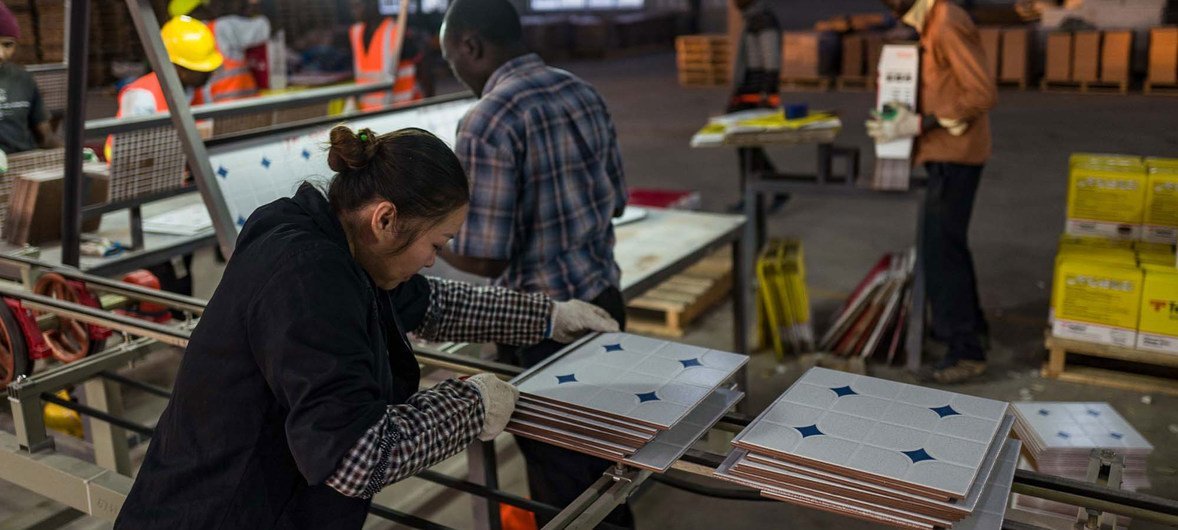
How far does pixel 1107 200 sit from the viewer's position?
185 inches

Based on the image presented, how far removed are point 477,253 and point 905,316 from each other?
303 centimetres

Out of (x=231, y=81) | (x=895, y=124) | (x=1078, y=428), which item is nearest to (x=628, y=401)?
(x=1078, y=428)

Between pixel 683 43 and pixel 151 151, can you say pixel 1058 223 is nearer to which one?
pixel 151 151

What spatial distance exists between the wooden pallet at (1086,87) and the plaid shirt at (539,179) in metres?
11.3

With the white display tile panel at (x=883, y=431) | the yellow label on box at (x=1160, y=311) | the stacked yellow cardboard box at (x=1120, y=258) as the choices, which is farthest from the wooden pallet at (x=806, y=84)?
the white display tile panel at (x=883, y=431)

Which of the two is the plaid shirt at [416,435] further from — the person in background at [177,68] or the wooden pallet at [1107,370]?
the wooden pallet at [1107,370]

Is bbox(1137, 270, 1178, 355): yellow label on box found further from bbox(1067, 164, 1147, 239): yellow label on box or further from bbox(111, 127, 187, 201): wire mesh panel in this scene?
bbox(111, 127, 187, 201): wire mesh panel

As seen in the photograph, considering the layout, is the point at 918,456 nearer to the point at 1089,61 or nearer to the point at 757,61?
the point at 757,61

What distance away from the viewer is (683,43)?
15766 millimetres

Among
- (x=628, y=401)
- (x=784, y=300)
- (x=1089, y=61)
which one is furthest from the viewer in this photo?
(x=1089, y=61)

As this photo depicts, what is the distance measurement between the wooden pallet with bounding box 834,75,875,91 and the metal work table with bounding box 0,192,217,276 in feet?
36.7

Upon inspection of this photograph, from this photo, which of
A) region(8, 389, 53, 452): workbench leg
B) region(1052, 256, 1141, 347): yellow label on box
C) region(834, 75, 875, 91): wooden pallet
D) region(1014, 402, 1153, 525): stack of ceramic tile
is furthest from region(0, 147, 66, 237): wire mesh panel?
region(834, 75, 875, 91): wooden pallet

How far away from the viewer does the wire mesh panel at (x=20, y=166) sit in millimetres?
4152

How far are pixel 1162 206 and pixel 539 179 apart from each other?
340 centimetres
